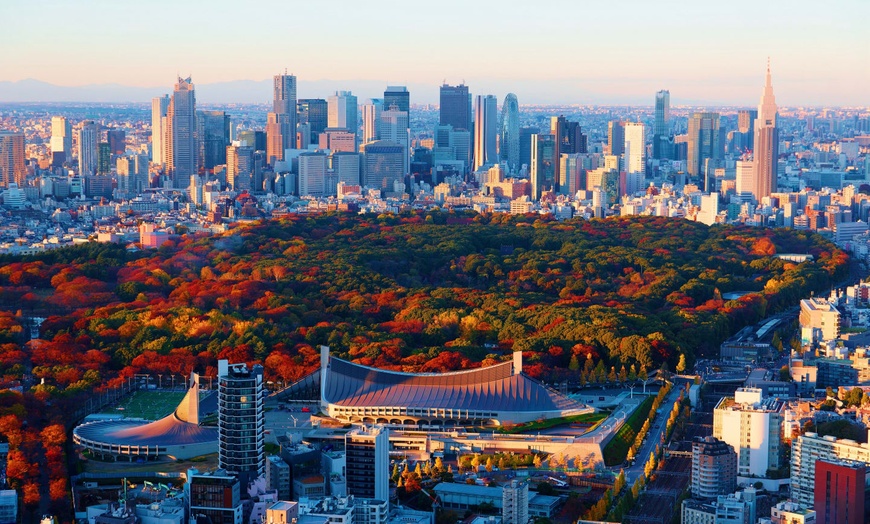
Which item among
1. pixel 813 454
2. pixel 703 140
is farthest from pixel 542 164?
pixel 813 454

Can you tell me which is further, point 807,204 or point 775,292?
point 807,204

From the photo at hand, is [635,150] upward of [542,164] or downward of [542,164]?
upward

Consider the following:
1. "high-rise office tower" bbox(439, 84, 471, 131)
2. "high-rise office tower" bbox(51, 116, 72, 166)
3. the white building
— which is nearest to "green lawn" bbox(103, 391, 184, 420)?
the white building

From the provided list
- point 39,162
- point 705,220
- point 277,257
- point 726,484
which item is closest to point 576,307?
point 277,257

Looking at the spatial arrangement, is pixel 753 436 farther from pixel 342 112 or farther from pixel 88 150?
pixel 342 112

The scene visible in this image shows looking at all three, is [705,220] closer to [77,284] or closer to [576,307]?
[576,307]

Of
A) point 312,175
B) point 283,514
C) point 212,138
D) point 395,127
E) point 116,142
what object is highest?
point 395,127

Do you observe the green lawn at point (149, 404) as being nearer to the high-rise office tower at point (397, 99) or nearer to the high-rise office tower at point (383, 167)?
the high-rise office tower at point (383, 167)
